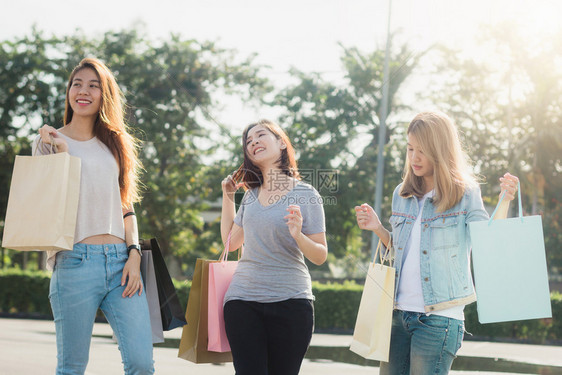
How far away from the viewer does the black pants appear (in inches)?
111

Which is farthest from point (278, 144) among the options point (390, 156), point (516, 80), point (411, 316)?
point (516, 80)

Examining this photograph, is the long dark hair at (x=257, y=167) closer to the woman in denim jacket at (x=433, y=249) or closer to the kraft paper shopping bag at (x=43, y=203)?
the woman in denim jacket at (x=433, y=249)

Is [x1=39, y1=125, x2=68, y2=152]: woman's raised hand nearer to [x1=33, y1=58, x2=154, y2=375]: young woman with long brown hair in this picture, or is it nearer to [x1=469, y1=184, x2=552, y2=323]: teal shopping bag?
[x1=33, y1=58, x2=154, y2=375]: young woman with long brown hair

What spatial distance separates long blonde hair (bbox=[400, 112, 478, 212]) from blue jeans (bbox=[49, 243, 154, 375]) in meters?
1.41

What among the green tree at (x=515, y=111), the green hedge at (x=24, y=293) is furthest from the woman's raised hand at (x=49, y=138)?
the green tree at (x=515, y=111)

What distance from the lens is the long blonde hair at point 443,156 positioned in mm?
2695

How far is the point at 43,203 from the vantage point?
2.56m

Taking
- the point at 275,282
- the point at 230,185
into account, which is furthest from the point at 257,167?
the point at 275,282

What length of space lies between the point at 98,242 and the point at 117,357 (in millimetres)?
5541

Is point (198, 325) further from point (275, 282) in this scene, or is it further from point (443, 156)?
point (443, 156)

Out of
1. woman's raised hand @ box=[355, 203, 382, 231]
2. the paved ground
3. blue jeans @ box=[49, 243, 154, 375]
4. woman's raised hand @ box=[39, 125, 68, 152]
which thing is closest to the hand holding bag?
woman's raised hand @ box=[355, 203, 382, 231]

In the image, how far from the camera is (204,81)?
21328 millimetres

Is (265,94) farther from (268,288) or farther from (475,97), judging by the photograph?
(268,288)

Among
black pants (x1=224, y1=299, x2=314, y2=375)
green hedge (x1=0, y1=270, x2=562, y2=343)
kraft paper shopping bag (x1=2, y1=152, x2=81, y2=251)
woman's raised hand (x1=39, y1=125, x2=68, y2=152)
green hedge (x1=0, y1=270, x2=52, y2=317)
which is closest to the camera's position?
kraft paper shopping bag (x1=2, y1=152, x2=81, y2=251)
